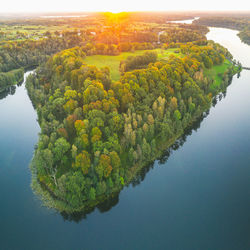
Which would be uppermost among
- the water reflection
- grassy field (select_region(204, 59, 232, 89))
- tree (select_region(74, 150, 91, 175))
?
tree (select_region(74, 150, 91, 175))

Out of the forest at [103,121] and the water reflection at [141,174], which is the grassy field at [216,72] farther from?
the water reflection at [141,174]

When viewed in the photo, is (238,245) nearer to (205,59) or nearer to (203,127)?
(203,127)

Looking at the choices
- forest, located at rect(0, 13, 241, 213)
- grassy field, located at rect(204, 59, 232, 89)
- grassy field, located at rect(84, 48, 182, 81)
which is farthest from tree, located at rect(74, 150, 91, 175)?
grassy field, located at rect(204, 59, 232, 89)

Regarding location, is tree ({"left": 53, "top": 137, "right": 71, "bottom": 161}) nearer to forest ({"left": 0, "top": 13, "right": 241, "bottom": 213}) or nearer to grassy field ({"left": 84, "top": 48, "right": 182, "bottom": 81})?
forest ({"left": 0, "top": 13, "right": 241, "bottom": 213})

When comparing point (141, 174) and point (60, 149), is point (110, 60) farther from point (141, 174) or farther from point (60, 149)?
point (141, 174)

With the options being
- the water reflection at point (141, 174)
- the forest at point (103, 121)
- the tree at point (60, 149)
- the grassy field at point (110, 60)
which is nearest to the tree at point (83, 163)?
the forest at point (103, 121)
